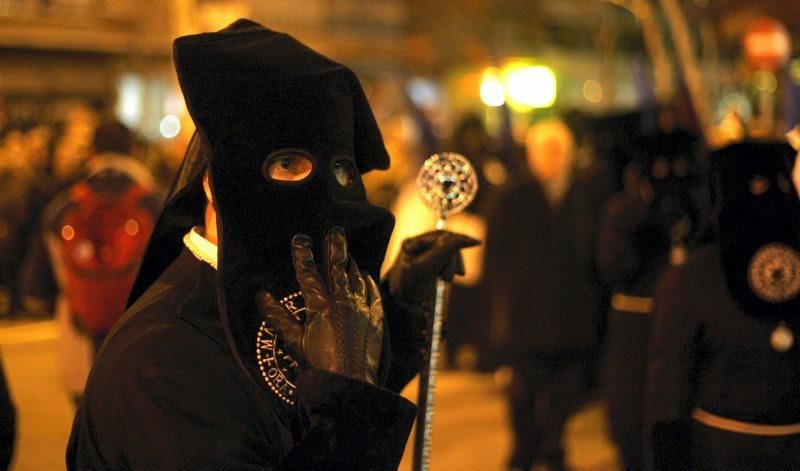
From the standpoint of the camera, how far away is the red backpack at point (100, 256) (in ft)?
17.5

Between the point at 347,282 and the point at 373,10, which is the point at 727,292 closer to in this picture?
the point at 347,282

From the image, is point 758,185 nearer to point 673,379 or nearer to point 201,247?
point 673,379

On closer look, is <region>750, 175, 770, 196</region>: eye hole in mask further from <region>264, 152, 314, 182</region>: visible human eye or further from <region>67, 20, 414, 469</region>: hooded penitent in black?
<region>264, 152, 314, 182</region>: visible human eye

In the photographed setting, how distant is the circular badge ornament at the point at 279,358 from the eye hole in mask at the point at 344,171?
11.2 inches

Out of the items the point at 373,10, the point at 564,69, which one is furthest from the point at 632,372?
the point at 564,69

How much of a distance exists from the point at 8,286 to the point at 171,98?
10.1 meters

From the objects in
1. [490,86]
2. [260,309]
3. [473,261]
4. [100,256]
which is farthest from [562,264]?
[490,86]

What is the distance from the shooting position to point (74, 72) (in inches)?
862

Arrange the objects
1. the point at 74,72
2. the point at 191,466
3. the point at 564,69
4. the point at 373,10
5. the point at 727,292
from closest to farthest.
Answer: the point at 191,466, the point at 727,292, the point at 74,72, the point at 373,10, the point at 564,69

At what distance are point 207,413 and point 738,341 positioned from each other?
2.09m

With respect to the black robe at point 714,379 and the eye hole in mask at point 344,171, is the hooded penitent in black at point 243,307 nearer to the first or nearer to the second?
the eye hole in mask at point 344,171

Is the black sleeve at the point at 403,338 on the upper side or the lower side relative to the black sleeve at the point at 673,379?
upper

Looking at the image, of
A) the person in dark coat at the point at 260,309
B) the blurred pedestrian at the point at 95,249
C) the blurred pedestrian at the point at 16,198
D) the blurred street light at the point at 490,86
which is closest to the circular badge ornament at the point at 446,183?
the person in dark coat at the point at 260,309

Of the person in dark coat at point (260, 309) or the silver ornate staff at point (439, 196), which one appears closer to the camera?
the person in dark coat at point (260, 309)
